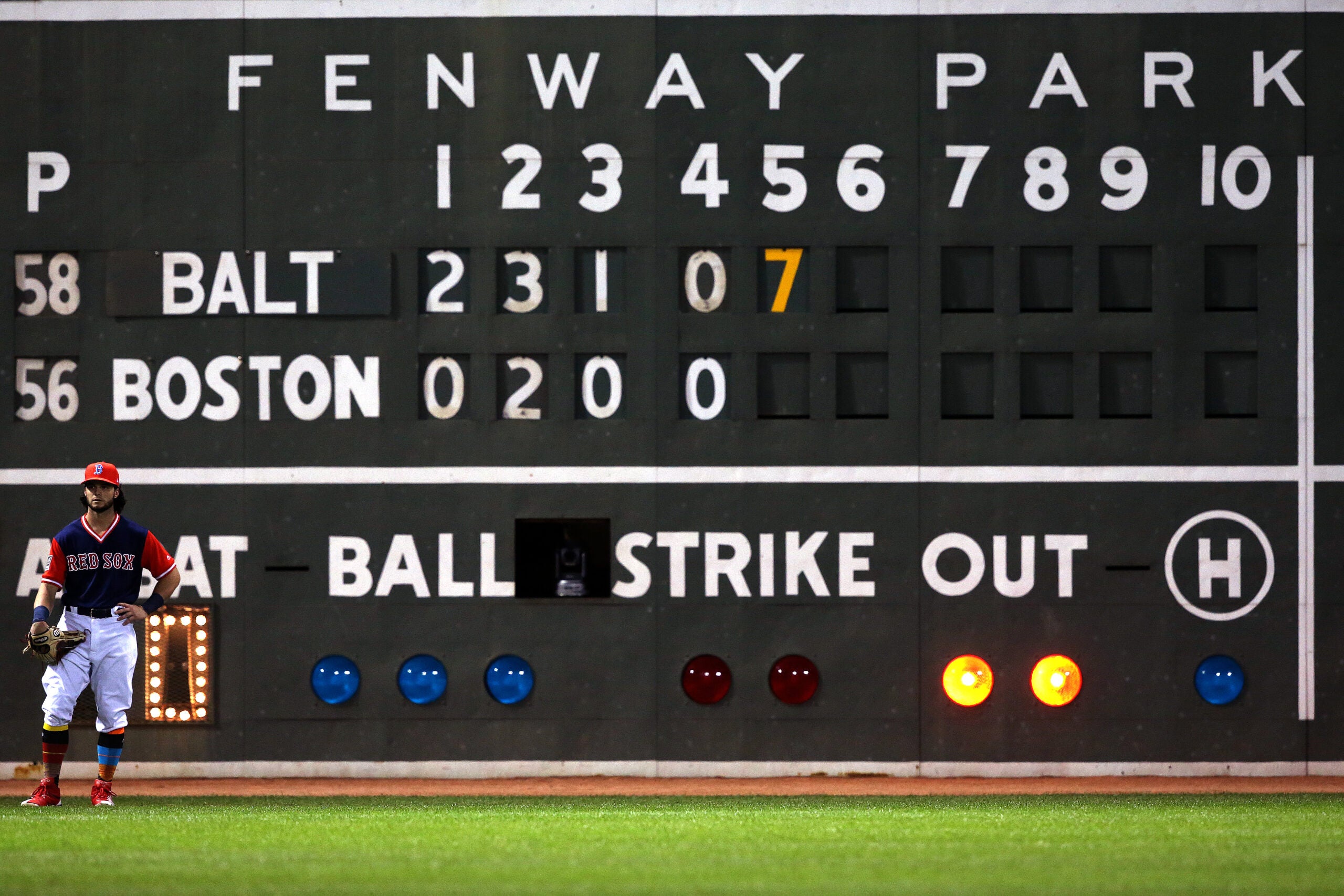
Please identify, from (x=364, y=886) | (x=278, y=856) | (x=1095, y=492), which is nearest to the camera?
(x=364, y=886)

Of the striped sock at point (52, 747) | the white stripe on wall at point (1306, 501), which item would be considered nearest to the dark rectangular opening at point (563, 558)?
the striped sock at point (52, 747)

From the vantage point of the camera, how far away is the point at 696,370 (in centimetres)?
910

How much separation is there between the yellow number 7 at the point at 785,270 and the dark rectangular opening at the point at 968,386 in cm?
94

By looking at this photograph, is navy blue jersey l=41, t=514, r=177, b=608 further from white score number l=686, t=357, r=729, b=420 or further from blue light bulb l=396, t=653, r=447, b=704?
white score number l=686, t=357, r=729, b=420

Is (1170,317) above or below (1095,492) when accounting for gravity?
above

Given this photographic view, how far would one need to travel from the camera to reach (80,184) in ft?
30.2

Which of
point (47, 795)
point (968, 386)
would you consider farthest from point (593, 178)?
point (47, 795)

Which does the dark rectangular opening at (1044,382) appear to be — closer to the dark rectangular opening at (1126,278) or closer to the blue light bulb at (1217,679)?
the dark rectangular opening at (1126,278)

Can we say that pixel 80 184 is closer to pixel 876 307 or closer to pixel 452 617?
pixel 452 617

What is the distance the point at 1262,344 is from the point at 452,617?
4.72 meters

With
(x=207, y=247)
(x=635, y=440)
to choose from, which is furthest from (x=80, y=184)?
(x=635, y=440)

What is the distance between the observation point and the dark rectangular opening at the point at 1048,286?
9.07m

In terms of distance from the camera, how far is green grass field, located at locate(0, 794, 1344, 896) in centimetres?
548

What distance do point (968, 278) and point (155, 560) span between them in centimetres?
458
